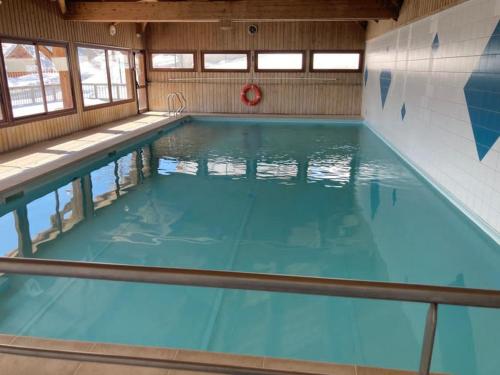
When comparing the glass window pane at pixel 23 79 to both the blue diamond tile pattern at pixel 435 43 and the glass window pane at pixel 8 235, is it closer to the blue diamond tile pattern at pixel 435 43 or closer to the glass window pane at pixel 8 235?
the glass window pane at pixel 8 235

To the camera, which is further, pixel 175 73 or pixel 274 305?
pixel 175 73

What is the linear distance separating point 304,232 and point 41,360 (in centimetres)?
267

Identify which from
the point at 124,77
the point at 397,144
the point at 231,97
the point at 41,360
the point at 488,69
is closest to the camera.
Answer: the point at 41,360

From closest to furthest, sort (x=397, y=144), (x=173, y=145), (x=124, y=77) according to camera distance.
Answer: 1. (x=397, y=144)
2. (x=173, y=145)
3. (x=124, y=77)

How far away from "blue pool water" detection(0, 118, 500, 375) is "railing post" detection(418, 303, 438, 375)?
3.96 ft

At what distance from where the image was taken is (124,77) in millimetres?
10547

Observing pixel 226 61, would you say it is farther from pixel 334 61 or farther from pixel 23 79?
pixel 23 79

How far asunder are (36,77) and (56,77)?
0.69 m

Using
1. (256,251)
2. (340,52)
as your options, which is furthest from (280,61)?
(256,251)

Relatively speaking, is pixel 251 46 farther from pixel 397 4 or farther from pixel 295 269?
pixel 295 269

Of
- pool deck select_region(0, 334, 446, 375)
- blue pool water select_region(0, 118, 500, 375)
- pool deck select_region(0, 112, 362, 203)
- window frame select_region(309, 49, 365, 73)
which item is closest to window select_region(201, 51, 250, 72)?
window frame select_region(309, 49, 365, 73)

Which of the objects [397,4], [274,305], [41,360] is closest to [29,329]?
[41,360]

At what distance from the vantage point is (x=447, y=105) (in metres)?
4.68

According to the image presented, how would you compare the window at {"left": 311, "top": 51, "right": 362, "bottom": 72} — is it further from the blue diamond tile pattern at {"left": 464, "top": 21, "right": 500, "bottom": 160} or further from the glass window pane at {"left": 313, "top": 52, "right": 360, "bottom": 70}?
the blue diamond tile pattern at {"left": 464, "top": 21, "right": 500, "bottom": 160}
